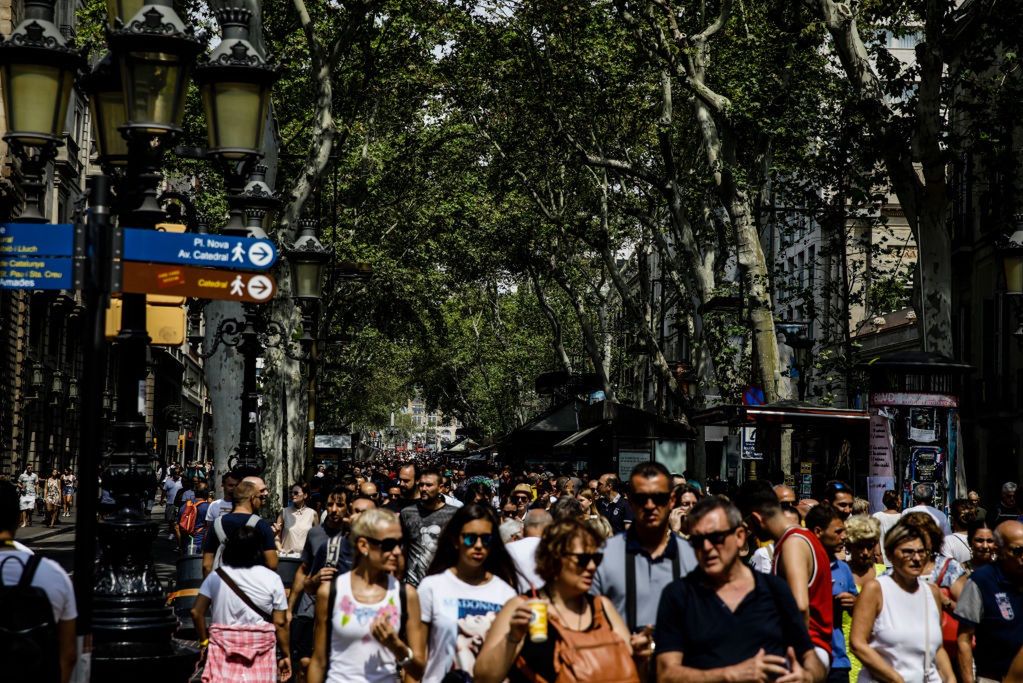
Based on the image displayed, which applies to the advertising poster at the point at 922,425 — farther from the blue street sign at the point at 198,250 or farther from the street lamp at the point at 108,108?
the blue street sign at the point at 198,250

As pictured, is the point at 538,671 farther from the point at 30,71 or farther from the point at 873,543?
the point at 30,71

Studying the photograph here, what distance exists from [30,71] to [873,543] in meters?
5.25

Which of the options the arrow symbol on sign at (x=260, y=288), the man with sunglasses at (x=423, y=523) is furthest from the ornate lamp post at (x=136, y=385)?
the man with sunglasses at (x=423, y=523)

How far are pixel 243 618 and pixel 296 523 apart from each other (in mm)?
6144

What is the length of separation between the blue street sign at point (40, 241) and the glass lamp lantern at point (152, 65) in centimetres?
147

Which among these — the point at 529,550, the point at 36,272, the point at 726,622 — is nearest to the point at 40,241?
the point at 36,272

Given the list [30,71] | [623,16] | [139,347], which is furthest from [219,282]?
[623,16]

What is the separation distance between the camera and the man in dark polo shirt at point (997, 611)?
762 centimetres

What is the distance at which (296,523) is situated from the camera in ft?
48.1

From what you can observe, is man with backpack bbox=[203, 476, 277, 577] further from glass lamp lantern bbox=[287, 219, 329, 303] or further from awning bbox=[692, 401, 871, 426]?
awning bbox=[692, 401, 871, 426]

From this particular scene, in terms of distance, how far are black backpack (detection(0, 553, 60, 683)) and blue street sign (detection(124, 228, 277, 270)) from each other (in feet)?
6.04

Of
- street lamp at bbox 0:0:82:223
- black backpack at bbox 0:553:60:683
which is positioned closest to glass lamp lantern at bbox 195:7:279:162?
street lamp at bbox 0:0:82:223

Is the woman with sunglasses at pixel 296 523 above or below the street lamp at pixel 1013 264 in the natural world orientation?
below

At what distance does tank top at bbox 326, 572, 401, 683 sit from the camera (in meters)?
6.79
